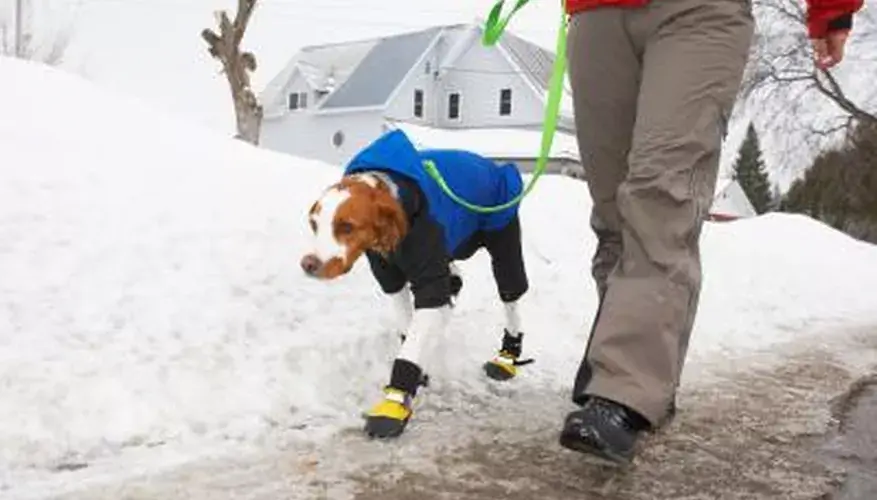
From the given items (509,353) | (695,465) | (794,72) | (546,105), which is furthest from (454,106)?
(695,465)

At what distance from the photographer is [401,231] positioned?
3.43m

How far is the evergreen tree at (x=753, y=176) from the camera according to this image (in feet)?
186

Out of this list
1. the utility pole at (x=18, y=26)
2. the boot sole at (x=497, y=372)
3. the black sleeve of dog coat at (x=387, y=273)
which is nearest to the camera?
the black sleeve of dog coat at (x=387, y=273)

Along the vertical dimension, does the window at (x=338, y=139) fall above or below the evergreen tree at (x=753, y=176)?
above

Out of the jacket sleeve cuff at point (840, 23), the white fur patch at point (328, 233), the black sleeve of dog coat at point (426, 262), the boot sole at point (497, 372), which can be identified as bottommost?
the boot sole at point (497, 372)

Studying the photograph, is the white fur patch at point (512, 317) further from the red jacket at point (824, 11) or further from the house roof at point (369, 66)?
the house roof at point (369, 66)

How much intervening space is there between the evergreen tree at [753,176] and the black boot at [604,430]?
56.0 meters

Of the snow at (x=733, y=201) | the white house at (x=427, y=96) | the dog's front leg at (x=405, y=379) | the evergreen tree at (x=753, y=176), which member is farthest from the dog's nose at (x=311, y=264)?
the evergreen tree at (x=753, y=176)

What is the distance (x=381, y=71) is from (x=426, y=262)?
129 feet

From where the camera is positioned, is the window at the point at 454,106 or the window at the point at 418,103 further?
the window at the point at 454,106

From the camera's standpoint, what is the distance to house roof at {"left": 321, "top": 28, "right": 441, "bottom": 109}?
40375 mm

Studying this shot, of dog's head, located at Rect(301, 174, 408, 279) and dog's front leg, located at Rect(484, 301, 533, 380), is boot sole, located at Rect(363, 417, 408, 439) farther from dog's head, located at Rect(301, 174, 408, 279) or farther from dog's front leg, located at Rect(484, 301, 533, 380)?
dog's front leg, located at Rect(484, 301, 533, 380)

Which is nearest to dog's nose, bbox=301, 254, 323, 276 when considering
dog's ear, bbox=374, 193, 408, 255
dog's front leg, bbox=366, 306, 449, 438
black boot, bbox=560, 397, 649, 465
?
dog's ear, bbox=374, 193, 408, 255

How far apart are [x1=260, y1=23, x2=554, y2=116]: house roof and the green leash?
118 feet
